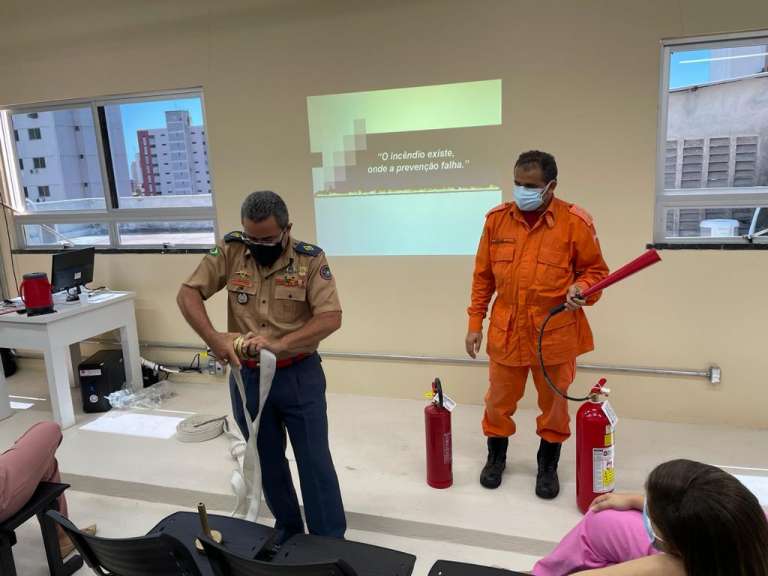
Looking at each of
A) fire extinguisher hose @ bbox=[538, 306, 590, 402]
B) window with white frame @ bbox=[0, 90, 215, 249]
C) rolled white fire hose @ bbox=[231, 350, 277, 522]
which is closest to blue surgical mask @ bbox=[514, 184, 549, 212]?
fire extinguisher hose @ bbox=[538, 306, 590, 402]

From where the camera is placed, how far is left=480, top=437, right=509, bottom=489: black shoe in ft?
8.37

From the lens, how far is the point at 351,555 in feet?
4.78

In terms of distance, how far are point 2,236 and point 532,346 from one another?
4102 millimetres

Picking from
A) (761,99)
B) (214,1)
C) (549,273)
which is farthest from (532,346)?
(214,1)

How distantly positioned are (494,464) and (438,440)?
0.31 metres

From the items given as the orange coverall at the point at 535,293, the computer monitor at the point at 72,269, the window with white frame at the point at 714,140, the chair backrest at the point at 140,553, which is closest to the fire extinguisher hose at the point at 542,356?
the orange coverall at the point at 535,293

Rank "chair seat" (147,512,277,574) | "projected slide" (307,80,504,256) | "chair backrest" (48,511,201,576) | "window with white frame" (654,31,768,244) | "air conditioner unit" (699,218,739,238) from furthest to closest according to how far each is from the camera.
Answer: "projected slide" (307,80,504,256)
"air conditioner unit" (699,218,739,238)
"window with white frame" (654,31,768,244)
"chair seat" (147,512,277,574)
"chair backrest" (48,511,201,576)

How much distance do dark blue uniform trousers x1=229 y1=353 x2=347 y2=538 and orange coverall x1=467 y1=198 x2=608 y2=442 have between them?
0.80m

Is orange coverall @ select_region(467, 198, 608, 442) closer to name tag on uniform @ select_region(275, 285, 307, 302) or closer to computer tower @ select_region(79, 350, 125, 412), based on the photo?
name tag on uniform @ select_region(275, 285, 307, 302)

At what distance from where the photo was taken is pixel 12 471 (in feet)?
6.29

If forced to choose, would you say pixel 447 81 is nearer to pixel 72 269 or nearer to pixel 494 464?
pixel 494 464

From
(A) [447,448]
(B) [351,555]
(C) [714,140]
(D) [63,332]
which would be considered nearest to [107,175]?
(D) [63,332]

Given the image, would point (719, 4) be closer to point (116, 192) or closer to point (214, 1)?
point (214, 1)

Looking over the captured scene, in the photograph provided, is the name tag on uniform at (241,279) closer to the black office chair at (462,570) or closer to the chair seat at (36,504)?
the chair seat at (36,504)
